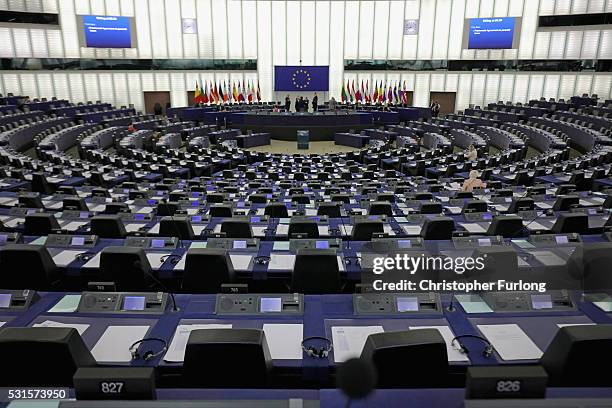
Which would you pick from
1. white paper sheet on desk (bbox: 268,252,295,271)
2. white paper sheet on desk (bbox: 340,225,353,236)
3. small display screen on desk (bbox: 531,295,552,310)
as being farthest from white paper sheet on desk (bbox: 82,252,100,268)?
small display screen on desk (bbox: 531,295,552,310)

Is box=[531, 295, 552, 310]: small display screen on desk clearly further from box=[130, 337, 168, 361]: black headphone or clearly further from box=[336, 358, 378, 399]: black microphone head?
box=[130, 337, 168, 361]: black headphone

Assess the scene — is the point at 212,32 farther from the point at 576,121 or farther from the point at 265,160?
the point at 576,121

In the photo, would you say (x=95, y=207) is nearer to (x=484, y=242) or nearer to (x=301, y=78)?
(x=484, y=242)

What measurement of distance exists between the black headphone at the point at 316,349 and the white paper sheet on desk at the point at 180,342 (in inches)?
25.4

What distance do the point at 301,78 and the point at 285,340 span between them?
30832 mm

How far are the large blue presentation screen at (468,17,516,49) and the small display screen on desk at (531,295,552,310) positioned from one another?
30414 mm

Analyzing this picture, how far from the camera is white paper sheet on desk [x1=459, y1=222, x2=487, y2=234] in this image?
5992 millimetres

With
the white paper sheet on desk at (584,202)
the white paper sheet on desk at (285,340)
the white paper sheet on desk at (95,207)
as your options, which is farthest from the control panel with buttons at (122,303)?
the white paper sheet on desk at (584,202)

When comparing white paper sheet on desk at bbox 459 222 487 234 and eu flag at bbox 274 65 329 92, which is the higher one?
eu flag at bbox 274 65 329 92

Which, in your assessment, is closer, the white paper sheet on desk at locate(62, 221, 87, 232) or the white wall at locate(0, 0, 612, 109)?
the white paper sheet on desk at locate(62, 221, 87, 232)

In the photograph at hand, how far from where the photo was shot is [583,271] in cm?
425

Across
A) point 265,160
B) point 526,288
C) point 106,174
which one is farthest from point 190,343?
point 265,160

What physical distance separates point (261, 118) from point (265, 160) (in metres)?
8.61

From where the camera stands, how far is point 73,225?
6.32m
